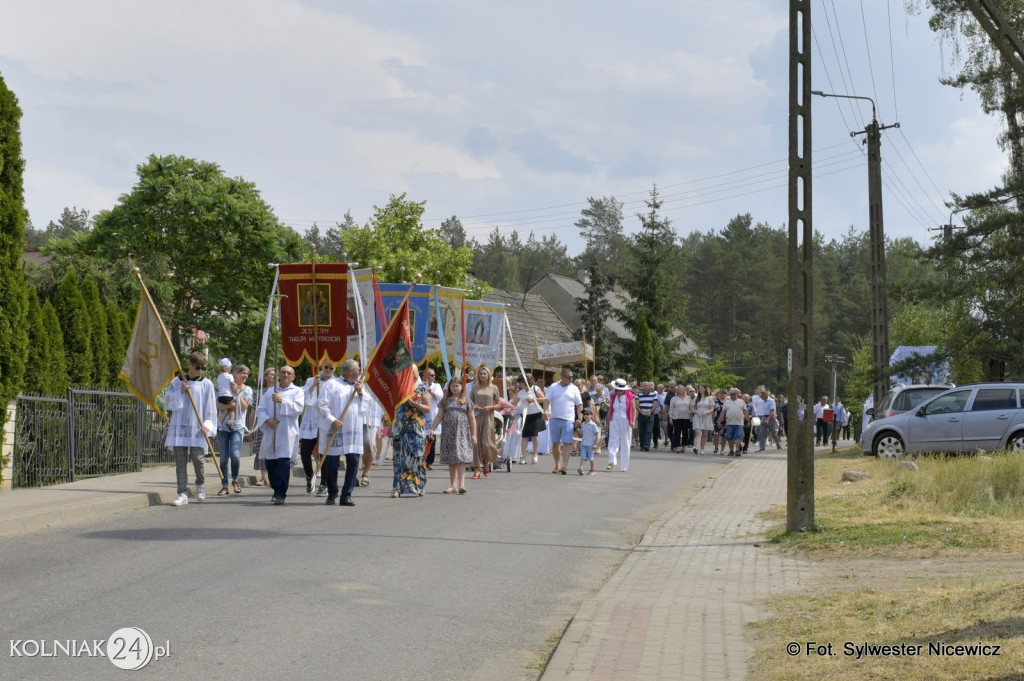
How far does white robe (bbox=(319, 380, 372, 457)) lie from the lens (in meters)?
15.3

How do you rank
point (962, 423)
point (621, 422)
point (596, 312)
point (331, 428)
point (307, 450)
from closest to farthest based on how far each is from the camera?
point (331, 428), point (307, 450), point (962, 423), point (621, 422), point (596, 312)

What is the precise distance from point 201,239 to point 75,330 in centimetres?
2502

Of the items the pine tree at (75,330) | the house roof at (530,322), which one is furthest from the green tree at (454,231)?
the pine tree at (75,330)

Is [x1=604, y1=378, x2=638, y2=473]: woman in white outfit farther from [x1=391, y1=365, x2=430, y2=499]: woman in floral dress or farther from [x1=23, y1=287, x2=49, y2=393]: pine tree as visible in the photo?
[x1=23, y1=287, x2=49, y2=393]: pine tree

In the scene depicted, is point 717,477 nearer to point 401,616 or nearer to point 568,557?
point 568,557

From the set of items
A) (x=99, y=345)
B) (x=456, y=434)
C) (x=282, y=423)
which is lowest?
(x=456, y=434)

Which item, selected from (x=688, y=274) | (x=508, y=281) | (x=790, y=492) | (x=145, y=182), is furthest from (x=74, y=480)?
(x=508, y=281)

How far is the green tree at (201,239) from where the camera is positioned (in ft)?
153

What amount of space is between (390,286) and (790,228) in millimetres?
16363

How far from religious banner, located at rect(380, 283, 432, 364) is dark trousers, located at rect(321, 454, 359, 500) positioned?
10046 millimetres

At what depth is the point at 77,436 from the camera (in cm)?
1827

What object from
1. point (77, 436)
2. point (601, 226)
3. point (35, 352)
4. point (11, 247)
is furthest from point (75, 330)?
point (601, 226)

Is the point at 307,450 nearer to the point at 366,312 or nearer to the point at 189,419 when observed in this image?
the point at 189,419

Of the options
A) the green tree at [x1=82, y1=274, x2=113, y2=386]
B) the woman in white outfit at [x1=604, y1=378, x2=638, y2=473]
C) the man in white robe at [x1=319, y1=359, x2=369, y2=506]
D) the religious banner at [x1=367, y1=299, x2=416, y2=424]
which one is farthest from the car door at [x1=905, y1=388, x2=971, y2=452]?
the green tree at [x1=82, y1=274, x2=113, y2=386]
